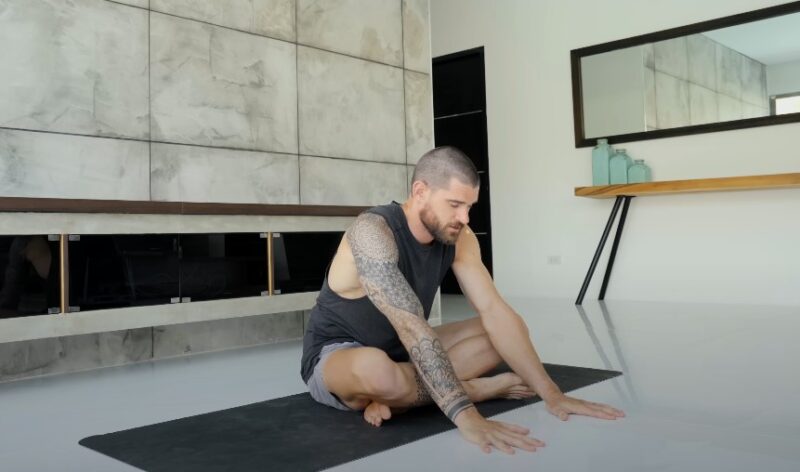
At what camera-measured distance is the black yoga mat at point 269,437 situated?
1812 mm

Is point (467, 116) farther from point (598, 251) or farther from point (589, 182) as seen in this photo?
point (598, 251)

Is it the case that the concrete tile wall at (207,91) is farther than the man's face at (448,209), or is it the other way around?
the concrete tile wall at (207,91)

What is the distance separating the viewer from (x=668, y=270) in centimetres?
594

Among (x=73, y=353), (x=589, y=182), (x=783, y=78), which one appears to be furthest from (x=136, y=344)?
(x=783, y=78)

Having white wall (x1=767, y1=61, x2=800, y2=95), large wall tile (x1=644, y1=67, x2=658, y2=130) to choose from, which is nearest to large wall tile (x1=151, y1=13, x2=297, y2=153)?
large wall tile (x1=644, y1=67, x2=658, y2=130)

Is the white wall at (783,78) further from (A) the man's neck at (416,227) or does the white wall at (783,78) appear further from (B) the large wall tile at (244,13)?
(A) the man's neck at (416,227)

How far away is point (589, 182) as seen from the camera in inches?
252

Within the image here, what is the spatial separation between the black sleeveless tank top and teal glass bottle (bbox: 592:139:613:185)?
4150 mm

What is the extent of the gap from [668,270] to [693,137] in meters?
1.10

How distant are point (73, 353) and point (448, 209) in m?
2.35

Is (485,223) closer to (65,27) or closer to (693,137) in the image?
(693,137)

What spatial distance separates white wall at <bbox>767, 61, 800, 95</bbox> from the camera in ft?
17.4

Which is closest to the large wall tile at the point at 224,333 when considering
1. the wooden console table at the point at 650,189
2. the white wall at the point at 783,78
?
the wooden console table at the point at 650,189

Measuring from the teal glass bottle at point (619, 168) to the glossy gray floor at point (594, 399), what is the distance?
183cm
